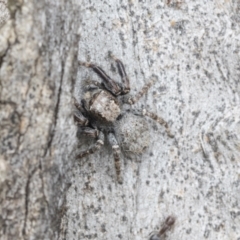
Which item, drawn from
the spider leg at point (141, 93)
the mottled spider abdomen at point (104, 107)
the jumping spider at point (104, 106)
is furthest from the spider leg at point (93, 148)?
the spider leg at point (141, 93)

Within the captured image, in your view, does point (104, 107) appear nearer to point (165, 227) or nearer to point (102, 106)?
point (102, 106)

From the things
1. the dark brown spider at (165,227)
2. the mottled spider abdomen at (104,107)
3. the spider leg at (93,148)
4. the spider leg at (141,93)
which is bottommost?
the dark brown spider at (165,227)

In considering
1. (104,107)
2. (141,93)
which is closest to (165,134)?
(141,93)

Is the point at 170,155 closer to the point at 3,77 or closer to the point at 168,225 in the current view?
the point at 168,225

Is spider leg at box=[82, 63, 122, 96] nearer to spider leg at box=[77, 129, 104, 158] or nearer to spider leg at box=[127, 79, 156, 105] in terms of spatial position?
spider leg at box=[127, 79, 156, 105]

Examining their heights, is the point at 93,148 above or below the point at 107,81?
below

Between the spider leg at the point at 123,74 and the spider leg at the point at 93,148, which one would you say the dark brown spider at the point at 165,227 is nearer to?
the spider leg at the point at 93,148

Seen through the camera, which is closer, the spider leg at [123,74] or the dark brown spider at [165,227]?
the dark brown spider at [165,227]

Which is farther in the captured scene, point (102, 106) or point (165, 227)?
point (102, 106)
